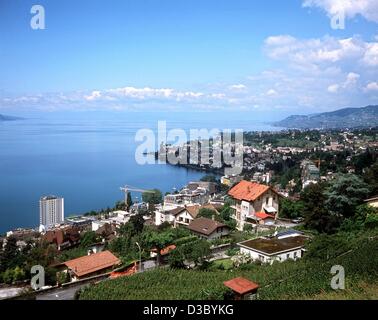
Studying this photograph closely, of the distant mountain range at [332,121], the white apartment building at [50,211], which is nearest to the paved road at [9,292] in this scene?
the white apartment building at [50,211]

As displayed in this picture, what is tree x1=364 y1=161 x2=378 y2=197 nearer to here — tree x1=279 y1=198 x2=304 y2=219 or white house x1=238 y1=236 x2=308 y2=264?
tree x1=279 y1=198 x2=304 y2=219

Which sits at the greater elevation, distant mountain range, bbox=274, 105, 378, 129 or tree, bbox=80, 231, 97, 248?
distant mountain range, bbox=274, 105, 378, 129

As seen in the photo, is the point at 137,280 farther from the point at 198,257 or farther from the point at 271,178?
the point at 271,178

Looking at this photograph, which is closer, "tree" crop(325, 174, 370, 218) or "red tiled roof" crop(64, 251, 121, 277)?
"red tiled roof" crop(64, 251, 121, 277)

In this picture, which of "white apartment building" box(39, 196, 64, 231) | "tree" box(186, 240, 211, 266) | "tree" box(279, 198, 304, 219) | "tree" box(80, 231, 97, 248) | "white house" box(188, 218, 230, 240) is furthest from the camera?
"white apartment building" box(39, 196, 64, 231)

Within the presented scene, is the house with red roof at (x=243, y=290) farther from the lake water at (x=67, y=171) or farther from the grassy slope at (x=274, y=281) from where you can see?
the lake water at (x=67, y=171)

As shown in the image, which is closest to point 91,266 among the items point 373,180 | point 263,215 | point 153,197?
point 263,215

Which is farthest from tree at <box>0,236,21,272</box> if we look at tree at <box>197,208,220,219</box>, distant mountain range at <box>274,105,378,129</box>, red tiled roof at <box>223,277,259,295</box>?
distant mountain range at <box>274,105,378,129</box>
